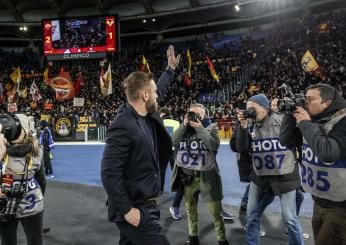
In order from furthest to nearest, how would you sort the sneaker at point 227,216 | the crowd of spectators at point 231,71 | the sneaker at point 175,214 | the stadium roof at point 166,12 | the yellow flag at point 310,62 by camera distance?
the stadium roof at point 166,12 → the crowd of spectators at point 231,71 → the yellow flag at point 310,62 → the sneaker at point 175,214 → the sneaker at point 227,216

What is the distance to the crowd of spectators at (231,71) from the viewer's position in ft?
76.2

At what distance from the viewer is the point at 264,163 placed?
15.5 ft

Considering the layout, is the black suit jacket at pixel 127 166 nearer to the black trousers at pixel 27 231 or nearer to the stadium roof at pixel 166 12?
the black trousers at pixel 27 231

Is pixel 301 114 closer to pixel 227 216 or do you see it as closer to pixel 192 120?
pixel 192 120

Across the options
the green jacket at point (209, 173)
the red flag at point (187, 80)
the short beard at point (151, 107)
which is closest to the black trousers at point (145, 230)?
the short beard at point (151, 107)

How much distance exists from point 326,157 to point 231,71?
26.8 meters

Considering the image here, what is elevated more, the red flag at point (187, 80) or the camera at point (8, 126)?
the red flag at point (187, 80)

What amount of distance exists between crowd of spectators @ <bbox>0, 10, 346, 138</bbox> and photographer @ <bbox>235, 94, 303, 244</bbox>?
51.7 ft

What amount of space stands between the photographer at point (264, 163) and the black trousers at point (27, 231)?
2.24 meters

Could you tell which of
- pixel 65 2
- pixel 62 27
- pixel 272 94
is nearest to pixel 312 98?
pixel 272 94

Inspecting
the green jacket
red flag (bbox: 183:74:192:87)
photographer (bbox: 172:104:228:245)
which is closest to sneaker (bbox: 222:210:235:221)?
photographer (bbox: 172:104:228:245)

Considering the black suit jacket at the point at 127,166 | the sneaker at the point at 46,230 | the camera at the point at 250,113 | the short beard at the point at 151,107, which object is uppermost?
the short beard at the point at 151,107

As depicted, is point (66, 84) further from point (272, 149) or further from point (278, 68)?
point (272, 149)

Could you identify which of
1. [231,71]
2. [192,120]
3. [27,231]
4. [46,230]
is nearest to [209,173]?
[192,120]
